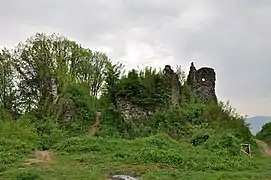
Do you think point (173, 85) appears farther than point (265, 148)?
Yes

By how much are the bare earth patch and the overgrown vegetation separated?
37 centimetres

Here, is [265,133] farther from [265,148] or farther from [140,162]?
[140,162]

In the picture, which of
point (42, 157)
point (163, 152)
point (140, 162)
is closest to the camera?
point (140, 162)

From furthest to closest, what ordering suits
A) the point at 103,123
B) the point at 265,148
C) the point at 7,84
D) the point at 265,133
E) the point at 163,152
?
the point at 7,84
the point at 265,133
the point at 103,123
the point at 265,148
the point at 163,152

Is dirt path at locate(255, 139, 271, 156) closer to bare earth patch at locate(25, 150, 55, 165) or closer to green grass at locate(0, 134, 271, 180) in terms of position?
green grass at locate(0, 134, 271, 180)

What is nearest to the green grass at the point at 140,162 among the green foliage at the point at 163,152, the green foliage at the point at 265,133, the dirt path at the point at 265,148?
the green foliage at the point at 163,152

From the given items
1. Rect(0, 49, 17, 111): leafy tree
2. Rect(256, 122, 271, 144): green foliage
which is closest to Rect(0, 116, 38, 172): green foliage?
Rect(0, 49, 17, 111): leafy tree

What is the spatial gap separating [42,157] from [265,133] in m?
16.9

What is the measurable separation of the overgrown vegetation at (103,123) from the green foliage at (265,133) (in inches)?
154

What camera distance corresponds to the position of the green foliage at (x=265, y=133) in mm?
30050

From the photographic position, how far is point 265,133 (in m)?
31.3

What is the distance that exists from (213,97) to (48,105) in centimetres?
1072

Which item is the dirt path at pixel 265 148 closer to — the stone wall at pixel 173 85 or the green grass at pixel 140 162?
the green grass at pixel 140 162

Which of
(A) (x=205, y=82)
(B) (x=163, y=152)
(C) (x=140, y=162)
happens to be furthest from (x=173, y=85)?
(C) (x=140, y=162)
